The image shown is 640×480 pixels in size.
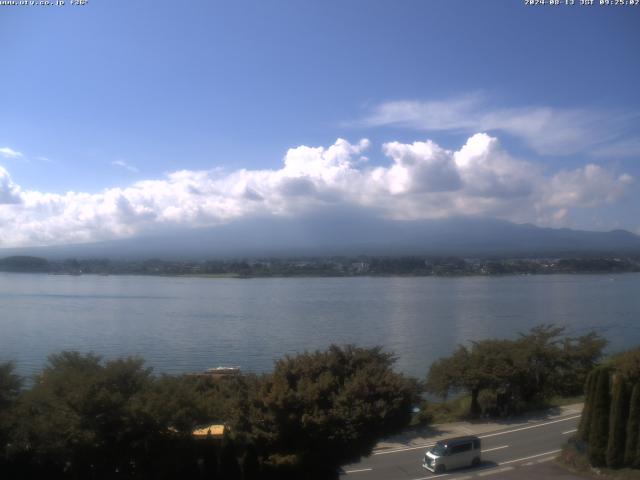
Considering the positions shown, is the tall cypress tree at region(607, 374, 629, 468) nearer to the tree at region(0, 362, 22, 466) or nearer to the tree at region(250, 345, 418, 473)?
the tree at region(250, 345, 418, 473)

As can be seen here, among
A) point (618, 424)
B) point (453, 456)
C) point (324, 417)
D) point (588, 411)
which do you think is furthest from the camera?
point (453, 456)

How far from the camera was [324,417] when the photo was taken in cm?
649

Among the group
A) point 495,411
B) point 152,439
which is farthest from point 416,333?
point 152,439

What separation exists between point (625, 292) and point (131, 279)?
161ft

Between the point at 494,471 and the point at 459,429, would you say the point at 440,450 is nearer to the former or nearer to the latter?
Answer: the point at 494,471

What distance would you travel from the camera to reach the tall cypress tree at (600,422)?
7.26m

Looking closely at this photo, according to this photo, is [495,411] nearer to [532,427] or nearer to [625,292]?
[532,427]

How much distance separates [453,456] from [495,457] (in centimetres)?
104

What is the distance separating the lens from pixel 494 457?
8.76 m

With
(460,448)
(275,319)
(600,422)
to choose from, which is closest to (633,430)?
Answer: (600,422)

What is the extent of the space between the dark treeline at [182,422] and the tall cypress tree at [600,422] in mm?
2352

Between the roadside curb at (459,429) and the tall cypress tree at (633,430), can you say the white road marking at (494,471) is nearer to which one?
the tall cypress tree at (633,430)

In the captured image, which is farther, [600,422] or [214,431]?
[214,431]

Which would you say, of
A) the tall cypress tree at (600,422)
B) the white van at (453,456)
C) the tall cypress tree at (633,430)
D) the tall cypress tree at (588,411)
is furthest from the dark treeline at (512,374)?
the tall cypress tree at (633,430)
